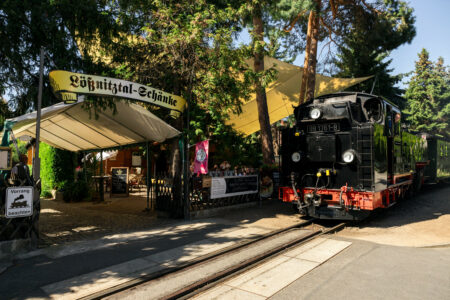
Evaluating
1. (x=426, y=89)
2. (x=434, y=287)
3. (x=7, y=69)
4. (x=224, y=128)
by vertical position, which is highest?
(x=426, y=89)

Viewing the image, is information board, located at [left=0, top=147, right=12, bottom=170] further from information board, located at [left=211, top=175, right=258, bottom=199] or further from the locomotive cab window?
the locomotive cab window

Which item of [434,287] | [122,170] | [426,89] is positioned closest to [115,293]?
[434,287]

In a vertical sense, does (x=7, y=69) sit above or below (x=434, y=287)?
above

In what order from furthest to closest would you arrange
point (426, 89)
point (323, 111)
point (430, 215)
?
point (426, 89)
point (430, 215)
point (323, 111)

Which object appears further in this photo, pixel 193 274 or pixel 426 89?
pixel 426 89

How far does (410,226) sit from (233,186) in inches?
236

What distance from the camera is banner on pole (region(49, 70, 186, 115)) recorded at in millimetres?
7090

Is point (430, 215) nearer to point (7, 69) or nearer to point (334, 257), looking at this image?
point (334, 257)

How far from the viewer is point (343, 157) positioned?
28.1 ft

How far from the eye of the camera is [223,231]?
8461mm

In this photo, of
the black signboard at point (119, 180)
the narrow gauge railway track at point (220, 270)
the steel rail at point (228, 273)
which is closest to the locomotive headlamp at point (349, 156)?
the narrow gauge railway track at point (220, 270)

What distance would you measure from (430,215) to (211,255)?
8.27 meters

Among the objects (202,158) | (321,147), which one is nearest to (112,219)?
(202,158)

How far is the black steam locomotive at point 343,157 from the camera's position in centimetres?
823
